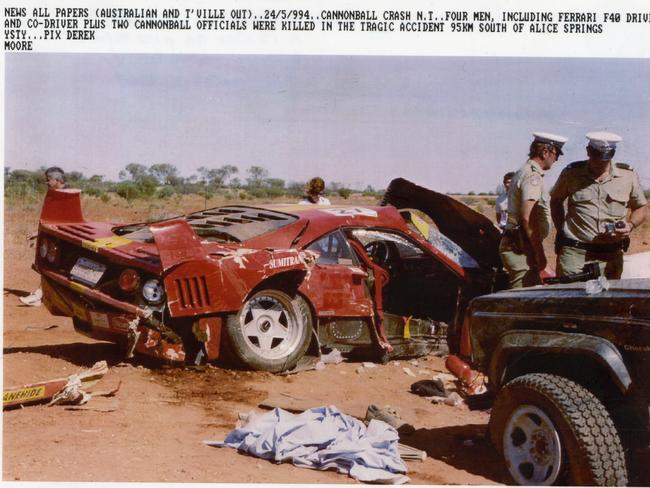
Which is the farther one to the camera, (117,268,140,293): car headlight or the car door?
the car door

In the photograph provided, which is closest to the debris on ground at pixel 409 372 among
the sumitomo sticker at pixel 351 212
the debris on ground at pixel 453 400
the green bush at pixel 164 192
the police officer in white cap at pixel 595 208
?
the debris on ground at pixel 453 400

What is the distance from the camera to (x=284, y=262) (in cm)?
502

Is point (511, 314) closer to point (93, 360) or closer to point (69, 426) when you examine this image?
point (69, 426)

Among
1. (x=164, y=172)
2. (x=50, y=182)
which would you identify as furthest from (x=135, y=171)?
(x=50, y=182)

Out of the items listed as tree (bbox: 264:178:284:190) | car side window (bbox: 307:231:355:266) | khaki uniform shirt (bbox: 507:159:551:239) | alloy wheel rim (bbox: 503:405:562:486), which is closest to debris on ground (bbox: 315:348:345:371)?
car side window (bbox: 307:231:355:266)

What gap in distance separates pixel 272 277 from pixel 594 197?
86.5 inches

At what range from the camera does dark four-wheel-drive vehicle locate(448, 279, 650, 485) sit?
3.00 m

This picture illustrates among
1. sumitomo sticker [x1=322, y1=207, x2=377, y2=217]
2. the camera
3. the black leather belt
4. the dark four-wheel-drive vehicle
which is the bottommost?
the dark four-wheel-drive vehicle

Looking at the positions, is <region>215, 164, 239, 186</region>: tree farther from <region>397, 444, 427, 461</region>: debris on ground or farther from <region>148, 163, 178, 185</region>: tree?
<region>397, 444, 427, 461</region>: debris on ground

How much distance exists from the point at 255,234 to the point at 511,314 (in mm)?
2174

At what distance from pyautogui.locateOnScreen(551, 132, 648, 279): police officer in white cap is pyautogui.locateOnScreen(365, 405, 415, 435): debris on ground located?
5.75 feet

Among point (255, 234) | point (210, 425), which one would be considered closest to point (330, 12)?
point (255, 234)

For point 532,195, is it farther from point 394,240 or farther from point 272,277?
point 272,277

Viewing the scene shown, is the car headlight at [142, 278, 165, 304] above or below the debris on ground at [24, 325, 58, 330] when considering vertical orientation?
above
